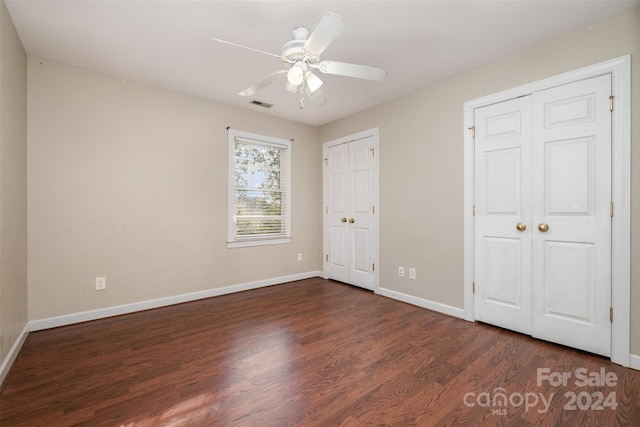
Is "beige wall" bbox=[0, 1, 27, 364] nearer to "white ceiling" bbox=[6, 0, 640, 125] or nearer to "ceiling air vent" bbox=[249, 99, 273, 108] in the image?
"white ceiling" bbox=[6, 0, 640, 125]

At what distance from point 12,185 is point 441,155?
12.6 ft

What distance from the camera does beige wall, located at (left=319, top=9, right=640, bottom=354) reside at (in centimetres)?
215

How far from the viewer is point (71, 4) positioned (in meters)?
2.04

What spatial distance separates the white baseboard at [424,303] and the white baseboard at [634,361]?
3.96 feet

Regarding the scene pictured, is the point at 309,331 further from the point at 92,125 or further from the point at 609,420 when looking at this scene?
the point at 92,125

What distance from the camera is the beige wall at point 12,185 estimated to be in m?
1.97

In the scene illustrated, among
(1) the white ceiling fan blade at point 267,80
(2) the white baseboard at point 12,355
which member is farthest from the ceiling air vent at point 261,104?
(2) the white baseboard at point 12,355

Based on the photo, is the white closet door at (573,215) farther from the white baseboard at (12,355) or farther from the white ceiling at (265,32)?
the white baseboard at (12,355)

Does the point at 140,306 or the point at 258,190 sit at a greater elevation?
the point at 258,190

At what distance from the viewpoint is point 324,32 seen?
1.68 meters

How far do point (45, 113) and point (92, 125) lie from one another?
36 centimetres

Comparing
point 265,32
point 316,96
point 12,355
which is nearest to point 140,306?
point 12,355

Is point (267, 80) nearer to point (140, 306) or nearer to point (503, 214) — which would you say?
point (503, 214)

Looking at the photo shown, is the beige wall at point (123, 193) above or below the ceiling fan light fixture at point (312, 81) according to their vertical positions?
below
